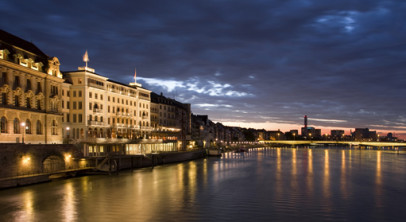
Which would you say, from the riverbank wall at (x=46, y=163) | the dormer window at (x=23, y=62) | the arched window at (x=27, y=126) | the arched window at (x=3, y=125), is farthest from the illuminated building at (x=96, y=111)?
the dormer window at (x=23, y=62)

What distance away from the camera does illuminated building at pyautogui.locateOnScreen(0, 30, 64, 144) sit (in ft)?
190

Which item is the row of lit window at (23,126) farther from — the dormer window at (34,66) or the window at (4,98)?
the dormer window at (34,66)

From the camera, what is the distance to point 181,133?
5915 inches

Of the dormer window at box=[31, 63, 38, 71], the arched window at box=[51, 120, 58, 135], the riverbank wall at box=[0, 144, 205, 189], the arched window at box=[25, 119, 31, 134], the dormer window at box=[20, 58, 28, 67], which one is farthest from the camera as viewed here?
the arched window at box=[51, 120, 58, 135]

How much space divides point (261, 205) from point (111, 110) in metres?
63.8

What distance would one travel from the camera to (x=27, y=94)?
62.9 m

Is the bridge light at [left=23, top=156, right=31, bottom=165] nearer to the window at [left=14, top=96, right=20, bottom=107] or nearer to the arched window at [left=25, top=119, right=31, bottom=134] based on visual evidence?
the arched window at [left=25, top=119, right=31, bottom=134]

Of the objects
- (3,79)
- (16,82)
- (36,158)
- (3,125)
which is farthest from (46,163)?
(3,79)

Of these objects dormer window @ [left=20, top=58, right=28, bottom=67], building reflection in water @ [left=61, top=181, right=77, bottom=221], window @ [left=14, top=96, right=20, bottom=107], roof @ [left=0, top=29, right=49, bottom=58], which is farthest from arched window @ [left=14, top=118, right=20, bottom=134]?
roof @ [left=0, top=29, right=49, bottom=58]

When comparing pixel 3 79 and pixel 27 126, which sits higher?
pixel 3 79

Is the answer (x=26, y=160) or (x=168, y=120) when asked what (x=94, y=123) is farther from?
(x=168, y=120)

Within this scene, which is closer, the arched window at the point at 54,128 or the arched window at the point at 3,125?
the arched window at the point at 3,125

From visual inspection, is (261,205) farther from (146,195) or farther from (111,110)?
(111,110)

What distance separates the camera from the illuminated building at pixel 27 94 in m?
57.9
